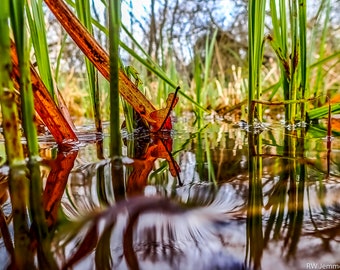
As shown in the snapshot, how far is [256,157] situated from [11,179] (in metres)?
0.30

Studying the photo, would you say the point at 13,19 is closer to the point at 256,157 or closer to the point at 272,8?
the point at 256,157

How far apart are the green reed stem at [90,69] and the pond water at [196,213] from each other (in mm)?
302

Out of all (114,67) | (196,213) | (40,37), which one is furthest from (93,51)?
(196,213)

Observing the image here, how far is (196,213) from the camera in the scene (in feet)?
0.75

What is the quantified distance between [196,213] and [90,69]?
1.78ft

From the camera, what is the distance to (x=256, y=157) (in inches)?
17.6

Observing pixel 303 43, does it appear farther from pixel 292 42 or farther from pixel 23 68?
pixel 23 68

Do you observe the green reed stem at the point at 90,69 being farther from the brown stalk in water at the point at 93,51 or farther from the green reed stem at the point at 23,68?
the green reed stem at the point at 23,68

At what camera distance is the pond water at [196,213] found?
166mm

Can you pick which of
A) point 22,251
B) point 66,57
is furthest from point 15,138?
point 66,57

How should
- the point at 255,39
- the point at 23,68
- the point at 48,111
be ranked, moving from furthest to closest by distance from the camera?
the point at 255,39, the point at 48,111, the point at 23,68

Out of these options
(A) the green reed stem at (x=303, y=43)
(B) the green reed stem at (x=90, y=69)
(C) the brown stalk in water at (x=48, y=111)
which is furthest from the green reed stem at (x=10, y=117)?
(A) the green reed stem at (x=303, y=43)

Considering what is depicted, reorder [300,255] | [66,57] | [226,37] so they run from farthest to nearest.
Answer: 1. [226,37]
2. [66,57]
3. [300,255]

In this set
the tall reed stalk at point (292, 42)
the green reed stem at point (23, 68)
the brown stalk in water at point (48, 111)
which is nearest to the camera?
the green reed stem at point (23, 68)
